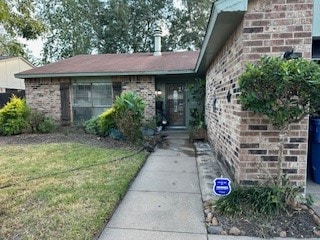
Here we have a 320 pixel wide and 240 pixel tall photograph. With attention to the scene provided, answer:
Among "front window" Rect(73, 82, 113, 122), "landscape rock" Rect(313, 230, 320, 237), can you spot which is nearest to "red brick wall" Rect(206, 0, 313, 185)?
"landscape rock" Rect(313, 230, 320, 237)

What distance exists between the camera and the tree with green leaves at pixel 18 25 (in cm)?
380

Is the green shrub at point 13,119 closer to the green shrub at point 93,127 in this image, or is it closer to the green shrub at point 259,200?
the green shrub at point 93,127

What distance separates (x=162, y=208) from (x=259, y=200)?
4.09 feet

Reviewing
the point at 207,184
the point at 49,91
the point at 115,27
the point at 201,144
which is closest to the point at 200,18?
the point at 115,27

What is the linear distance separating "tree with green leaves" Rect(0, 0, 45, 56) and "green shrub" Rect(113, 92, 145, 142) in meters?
3.64

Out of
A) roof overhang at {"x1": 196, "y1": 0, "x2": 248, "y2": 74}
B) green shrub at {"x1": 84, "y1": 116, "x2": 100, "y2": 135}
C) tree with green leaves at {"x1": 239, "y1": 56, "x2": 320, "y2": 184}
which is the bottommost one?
green shrub at {"x1": 84, "y1": 116, "x2": 100, "y2": 135}

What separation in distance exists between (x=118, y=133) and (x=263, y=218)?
6016 mm

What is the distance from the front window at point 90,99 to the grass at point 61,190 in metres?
4.58

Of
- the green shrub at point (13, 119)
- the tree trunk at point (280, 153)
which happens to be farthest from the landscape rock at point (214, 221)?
the green shrub at point (13, 119)

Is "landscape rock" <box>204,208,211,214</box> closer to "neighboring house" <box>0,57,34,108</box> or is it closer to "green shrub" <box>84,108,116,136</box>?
"green shrub" <box>84,108,116,136</box>

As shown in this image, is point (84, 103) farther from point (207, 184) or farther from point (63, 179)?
point (207, 184)

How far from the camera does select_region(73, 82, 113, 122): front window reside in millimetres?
11273

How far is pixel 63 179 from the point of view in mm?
4668

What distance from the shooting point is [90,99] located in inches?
449
